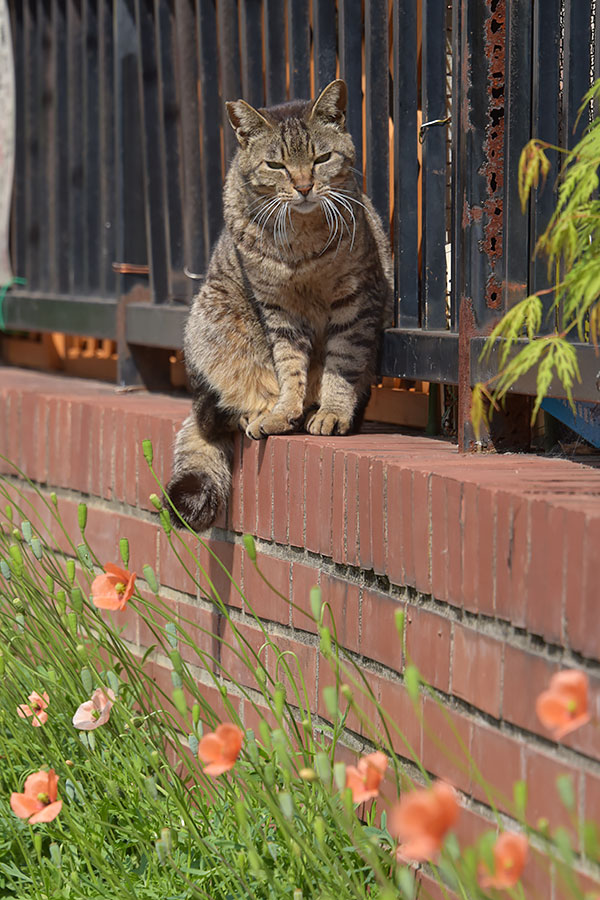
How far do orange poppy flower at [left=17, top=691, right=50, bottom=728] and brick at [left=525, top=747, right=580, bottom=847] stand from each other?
3.08ft

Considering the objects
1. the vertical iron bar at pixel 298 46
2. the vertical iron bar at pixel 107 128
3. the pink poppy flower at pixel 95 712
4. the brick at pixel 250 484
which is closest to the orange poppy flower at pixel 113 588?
the pink poppy flower at pixel 95 712

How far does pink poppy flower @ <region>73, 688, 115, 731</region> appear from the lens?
214 centimetres

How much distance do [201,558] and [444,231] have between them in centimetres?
104

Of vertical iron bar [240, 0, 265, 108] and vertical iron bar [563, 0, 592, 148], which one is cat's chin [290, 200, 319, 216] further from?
vertical iron bar [563, 0, 592, 148]

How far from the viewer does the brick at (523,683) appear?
6.12 feet

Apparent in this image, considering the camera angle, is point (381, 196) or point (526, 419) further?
point (381, 196)

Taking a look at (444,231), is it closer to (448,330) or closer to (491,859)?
(448,330)

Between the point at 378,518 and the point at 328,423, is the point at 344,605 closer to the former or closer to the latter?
the point at 378,518

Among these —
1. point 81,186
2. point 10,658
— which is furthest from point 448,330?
point 81,186

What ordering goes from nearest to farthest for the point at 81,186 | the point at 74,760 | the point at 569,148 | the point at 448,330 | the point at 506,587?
1. the point at 506,587
2. the point at 569,148
3. the point at 74,760
4. the point at 448,330
5. the point at 81,186

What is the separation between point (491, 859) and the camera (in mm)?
1215

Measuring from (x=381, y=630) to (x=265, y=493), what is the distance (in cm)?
61

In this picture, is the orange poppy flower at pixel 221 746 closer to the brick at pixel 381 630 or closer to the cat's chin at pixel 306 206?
the brick at pixel 381 630

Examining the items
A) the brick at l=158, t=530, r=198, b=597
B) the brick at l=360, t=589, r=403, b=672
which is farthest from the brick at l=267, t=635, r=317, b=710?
the brick at l=158, t=530, r=198, b=597
